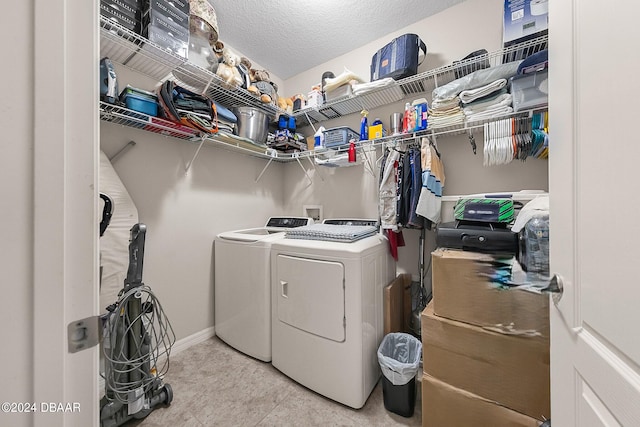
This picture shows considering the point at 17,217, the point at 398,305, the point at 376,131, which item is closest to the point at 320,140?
the point at 376,131

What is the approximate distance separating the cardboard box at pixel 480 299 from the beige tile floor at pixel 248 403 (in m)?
0.73

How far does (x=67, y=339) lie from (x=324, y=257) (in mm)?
1126

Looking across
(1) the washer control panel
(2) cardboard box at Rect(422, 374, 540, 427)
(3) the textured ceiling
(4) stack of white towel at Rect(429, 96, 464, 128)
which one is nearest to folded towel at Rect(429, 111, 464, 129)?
(4) stack of white towel at Rect(429, 96, 464, 128)

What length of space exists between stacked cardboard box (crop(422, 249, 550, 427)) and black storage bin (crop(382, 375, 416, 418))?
0.38 ft

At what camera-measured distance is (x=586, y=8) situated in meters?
0.50

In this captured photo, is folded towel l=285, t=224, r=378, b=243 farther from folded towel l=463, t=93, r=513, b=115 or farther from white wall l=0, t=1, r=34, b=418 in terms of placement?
white wall l=0, t=1, r=34, b=418

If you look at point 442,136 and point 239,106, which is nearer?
point 442,136

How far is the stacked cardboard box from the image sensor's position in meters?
0.99

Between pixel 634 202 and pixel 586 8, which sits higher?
pixel 586 8

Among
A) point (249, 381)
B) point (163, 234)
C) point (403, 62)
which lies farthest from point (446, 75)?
point (249, 381)

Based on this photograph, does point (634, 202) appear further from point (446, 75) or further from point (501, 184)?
point (446, 75)

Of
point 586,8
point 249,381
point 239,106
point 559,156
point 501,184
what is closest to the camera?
point 586,8

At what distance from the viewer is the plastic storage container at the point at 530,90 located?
131 centimetres

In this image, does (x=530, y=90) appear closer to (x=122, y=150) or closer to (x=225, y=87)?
(x=225, y=87)
